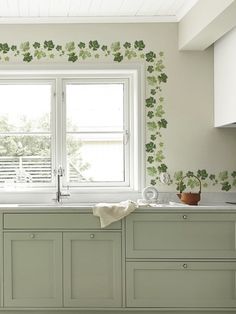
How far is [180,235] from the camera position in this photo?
3926 mm

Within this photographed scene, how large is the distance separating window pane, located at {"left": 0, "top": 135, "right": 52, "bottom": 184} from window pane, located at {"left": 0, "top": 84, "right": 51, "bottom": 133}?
0.09 metres

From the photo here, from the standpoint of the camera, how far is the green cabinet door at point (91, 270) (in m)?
3.94

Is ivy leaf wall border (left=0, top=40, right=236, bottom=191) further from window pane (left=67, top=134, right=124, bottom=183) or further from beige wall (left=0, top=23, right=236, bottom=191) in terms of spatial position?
window pane (left=67, top=134, right=124, bottom=183)

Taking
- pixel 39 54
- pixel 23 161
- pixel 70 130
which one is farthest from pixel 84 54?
pixel 23 161

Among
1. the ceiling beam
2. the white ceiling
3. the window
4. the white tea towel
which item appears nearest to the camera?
the ceiling beam

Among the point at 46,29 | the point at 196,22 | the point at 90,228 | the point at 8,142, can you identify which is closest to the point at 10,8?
the point at 46,29

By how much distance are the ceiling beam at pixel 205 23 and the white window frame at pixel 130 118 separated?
17.8 inches

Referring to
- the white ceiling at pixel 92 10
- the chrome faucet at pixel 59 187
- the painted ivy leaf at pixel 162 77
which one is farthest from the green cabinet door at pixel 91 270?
the white ceiling at pixel 92 10

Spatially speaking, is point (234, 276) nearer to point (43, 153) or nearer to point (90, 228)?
point (90, 228)

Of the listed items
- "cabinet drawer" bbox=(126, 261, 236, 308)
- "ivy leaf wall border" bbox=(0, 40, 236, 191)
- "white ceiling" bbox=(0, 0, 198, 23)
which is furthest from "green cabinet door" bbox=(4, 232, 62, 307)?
"white ceiling" bbox=(0, 0, 198, 23)

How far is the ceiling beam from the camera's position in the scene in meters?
3.34

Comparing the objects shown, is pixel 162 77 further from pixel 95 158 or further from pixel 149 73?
pixel 95 158

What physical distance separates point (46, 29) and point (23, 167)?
45.3 inches

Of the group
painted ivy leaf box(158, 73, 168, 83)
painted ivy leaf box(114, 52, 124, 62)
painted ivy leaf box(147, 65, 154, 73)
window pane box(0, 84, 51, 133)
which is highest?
painted ivy leaf box(114, 52, 124, 62)
